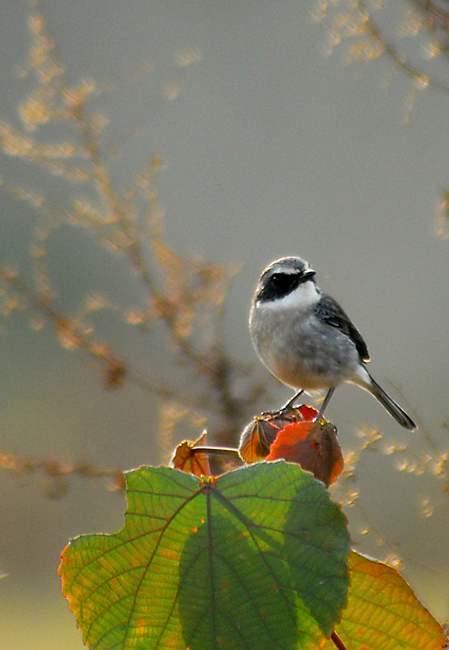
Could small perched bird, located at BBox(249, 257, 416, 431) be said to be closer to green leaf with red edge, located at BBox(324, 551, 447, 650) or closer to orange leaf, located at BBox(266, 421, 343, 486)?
orange leaf, located at BBox(266, 421, 343, 486)

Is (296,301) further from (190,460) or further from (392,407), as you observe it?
(190,460)

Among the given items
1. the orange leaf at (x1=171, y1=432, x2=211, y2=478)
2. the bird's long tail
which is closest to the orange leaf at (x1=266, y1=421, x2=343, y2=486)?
the orange leaf at (x1=171, y1=432, x2=211, y2=478)

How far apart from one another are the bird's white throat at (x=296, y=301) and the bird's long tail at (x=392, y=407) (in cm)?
60

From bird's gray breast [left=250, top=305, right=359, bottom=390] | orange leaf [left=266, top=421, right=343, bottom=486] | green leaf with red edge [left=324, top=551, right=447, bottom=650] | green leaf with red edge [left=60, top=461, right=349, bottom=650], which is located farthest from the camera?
bird's gray breast [left=250, top=305, right=359, bottom=390]

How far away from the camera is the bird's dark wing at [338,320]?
141 inches

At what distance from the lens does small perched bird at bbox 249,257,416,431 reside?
329cm

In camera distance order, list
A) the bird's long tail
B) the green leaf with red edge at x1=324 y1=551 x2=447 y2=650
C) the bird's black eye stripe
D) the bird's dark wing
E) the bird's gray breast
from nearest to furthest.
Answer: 1. the green leaf with red edge at x1=324 y1=551 x2=447 y2=650
2. the bird's gray breast
3. the bird's black eye stripe
4. the bird's dark wing
5. the bird's long tail

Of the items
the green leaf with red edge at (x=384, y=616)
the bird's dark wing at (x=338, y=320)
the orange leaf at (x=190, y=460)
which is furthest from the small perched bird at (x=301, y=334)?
the green leaf with red edge at (x=384, y=616)

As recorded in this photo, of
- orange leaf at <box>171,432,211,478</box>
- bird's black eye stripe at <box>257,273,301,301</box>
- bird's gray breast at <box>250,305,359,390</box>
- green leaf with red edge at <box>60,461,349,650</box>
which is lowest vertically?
green leaf with red edge at <box>60,461,349,650</box>

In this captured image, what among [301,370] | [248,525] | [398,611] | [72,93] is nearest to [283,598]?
[248,525]

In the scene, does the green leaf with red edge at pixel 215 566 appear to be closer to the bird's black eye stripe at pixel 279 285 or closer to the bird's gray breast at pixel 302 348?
the bird's gray breast at pixel 302 348

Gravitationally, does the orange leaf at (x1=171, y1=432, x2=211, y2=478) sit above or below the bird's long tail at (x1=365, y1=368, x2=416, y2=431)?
below

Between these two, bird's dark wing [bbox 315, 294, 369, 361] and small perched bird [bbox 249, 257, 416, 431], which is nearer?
small perched bird [bbox 249, 257, 416, 431]

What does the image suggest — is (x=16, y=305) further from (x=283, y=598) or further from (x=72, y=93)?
(x=283, y=598)
